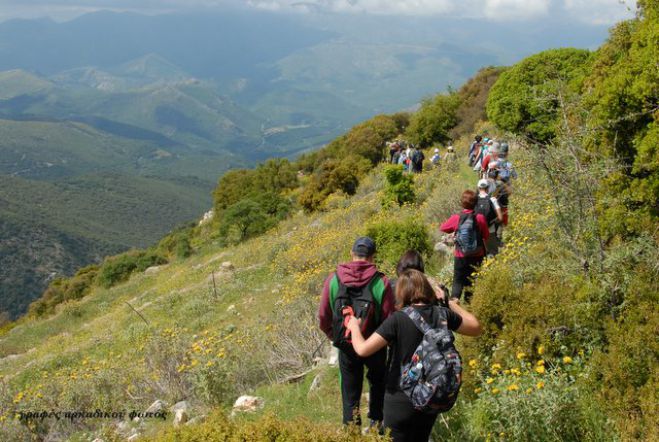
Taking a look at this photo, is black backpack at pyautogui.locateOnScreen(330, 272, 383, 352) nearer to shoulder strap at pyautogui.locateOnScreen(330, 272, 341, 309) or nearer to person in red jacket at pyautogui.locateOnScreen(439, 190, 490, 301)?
shoulder strap at pyautogui.locateOnScreen(330, 272, 341, 309)

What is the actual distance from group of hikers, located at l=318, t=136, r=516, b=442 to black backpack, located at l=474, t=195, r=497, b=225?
240 centimetres

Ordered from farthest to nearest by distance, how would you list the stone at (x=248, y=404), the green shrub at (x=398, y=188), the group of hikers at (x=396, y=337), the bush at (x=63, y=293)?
the bush at (x=63, y=293) < the green shrub at (x=398, y=188) < the stone at (x=248, y=404) < the group of hikers at (x=396, y=337)

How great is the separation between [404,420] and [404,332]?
1.84 ft

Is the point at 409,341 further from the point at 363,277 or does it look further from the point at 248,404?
the point at 248,404

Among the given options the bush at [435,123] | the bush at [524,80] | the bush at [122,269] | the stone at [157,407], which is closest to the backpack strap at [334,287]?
the stone at [157,407]

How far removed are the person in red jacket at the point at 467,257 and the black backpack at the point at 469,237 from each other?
2cm

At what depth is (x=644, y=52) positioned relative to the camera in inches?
211

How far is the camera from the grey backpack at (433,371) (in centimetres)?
281

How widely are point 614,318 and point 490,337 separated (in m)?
0.96

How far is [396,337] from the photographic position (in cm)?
296

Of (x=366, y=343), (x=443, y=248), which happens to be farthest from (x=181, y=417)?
(x=443, y=248)

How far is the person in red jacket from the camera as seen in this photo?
5418 millimetres

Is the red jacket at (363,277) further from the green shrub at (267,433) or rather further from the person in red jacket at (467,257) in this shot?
the person in red jacket at (467,257)

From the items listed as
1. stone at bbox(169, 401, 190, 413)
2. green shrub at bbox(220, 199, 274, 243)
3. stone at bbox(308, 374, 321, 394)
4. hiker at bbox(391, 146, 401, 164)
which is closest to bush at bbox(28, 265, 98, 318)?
green shrub at bbox(220, 199, 274, 243)
